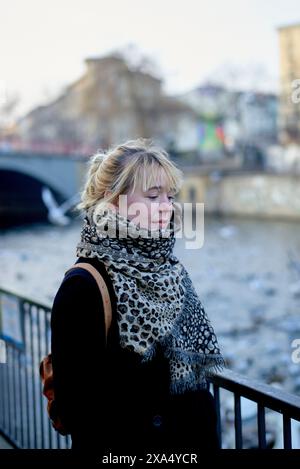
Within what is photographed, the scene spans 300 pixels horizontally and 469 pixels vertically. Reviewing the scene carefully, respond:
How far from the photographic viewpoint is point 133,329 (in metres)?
1.81

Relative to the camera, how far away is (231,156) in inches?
1805

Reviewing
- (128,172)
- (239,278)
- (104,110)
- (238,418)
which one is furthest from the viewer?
(104,110)

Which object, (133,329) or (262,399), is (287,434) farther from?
(133,329)

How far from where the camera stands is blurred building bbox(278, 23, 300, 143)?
139ft

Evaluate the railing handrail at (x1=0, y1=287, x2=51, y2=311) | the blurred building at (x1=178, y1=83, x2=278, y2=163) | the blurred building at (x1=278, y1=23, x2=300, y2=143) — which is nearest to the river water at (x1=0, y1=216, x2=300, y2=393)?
the railing handrail at (x1=0, y1=287, x2=51, y2=311)

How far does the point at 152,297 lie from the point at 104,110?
4223cm

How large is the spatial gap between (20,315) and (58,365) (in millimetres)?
1929

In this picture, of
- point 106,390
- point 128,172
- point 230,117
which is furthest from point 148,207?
point 230,117

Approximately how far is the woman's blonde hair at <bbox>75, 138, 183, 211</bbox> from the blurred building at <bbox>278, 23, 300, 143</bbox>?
41.5m

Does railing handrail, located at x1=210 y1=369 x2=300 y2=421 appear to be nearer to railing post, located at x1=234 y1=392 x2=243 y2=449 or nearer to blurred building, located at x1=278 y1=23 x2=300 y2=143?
railing post, located at x1=234 y1=392 x2=243 y2=449

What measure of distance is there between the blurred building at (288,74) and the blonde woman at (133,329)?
4150 cm

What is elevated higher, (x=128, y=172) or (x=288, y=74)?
(x=288, y=74)

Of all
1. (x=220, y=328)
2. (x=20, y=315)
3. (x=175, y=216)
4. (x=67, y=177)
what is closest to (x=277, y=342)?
(x=220, y=328)
